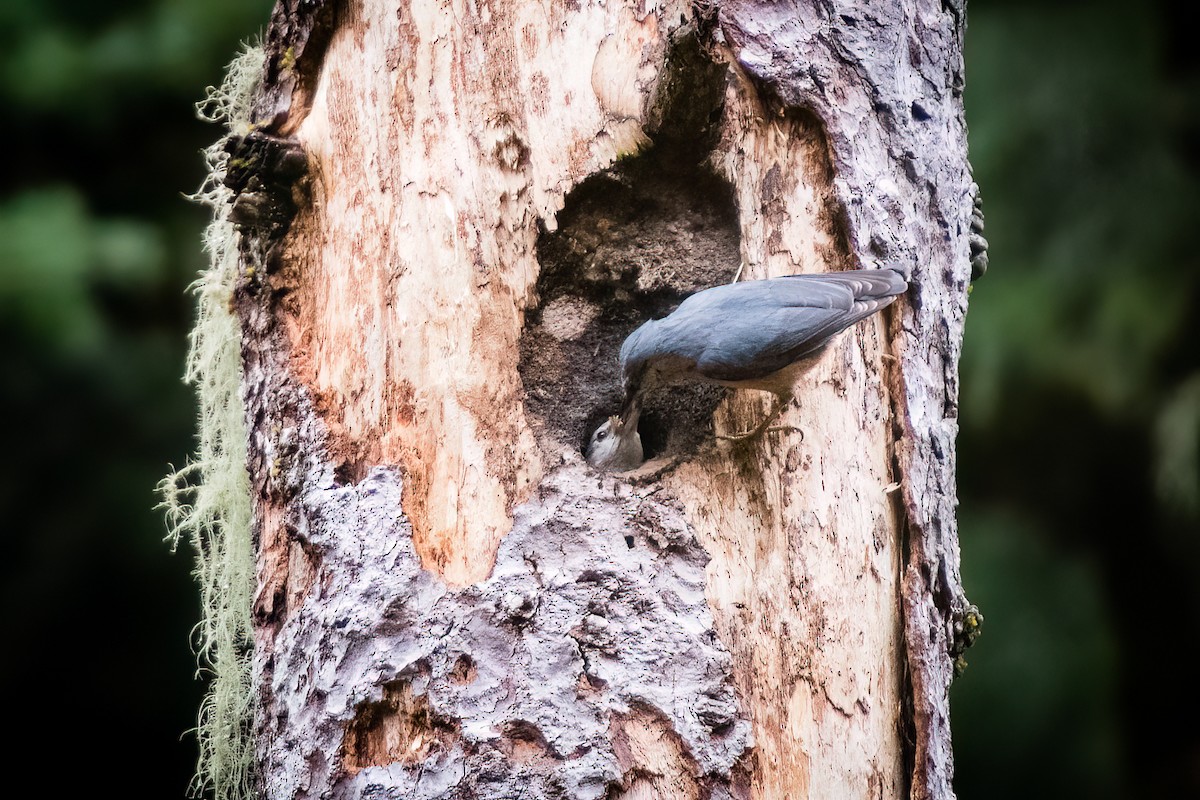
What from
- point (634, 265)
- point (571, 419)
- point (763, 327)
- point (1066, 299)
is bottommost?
point (571, 419)

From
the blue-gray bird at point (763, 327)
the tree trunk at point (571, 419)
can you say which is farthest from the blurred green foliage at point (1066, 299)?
the blue-gray bird at point (763, 327)

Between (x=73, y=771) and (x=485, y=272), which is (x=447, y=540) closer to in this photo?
(x=485, y=272)

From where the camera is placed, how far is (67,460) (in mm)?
3535

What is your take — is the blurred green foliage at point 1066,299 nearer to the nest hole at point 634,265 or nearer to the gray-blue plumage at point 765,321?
the nest hole at point 634,265

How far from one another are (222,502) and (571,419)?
79 cm

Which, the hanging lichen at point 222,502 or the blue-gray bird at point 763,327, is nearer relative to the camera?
the blue-gray bird at point 763,327

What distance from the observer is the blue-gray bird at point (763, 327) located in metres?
1.59

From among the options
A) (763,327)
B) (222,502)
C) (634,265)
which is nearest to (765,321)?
(763,327)

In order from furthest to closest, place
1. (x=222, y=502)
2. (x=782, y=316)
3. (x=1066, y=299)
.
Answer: (x=1066, y=299) → (x=222, y=502) → (x=782, y=316)

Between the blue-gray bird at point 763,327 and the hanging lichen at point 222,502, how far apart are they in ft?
2.72

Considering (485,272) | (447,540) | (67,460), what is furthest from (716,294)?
(67,460)

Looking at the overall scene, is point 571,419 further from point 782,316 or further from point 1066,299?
point 1066,299

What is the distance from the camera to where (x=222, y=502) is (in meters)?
2.10

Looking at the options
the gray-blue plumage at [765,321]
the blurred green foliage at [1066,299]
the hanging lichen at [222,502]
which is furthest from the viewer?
the blurred green foliage at [1066,299]
